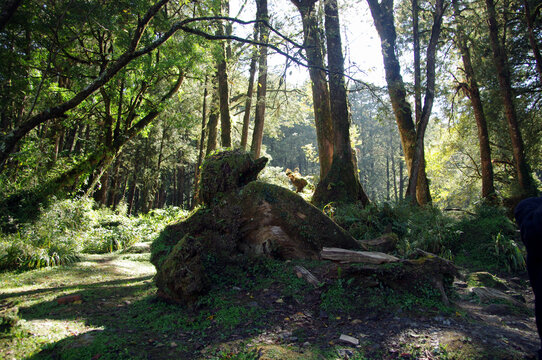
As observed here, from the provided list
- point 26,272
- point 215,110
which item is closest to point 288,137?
point 215,110

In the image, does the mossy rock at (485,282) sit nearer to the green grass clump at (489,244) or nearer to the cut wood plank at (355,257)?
the green grass clump at (489,244)

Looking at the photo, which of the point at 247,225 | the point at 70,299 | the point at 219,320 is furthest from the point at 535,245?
the point at 70,299

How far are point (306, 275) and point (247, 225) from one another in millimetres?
1716

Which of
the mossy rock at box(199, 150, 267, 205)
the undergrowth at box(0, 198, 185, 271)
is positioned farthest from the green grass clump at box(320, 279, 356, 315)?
the undergrowth at box(0, 198, 185, 271)

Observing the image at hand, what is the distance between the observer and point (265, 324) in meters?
3.88

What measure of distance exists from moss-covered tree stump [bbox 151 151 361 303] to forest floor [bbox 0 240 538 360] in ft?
1.72

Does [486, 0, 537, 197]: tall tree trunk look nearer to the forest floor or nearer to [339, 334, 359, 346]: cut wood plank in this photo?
the forest floor

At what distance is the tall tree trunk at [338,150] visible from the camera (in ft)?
33.8

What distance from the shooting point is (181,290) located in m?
4.52

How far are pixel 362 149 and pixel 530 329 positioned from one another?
2374 inches

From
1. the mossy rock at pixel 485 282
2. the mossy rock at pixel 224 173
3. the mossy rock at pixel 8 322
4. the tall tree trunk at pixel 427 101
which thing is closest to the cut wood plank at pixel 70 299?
the mossy rock at pixel 8 322

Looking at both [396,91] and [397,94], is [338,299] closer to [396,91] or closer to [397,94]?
[396,91]

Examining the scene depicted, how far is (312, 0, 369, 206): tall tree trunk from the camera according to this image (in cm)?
1030

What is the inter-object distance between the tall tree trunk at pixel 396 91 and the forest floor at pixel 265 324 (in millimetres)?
7144
